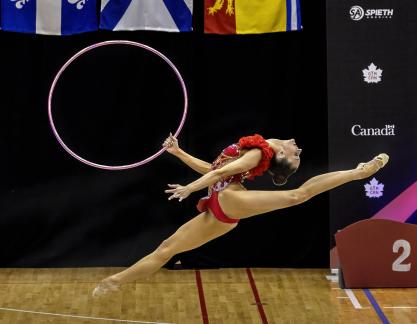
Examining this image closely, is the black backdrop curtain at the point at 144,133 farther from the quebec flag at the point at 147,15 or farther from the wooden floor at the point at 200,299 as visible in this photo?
the quebec flag at the point at 147,15

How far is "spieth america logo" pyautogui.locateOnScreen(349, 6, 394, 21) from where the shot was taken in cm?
1060

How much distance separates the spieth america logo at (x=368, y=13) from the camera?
10.6 meters

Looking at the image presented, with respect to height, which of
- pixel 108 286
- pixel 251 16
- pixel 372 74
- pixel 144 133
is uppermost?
pixel 251 16

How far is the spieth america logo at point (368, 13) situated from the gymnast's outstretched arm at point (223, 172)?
3578mm

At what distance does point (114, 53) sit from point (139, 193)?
69.1 inches

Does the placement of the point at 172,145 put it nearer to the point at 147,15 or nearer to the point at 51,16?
the point at 147,15

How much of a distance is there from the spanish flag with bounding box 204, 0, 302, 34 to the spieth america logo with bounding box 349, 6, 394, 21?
2.04 ft

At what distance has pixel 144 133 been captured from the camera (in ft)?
37.4

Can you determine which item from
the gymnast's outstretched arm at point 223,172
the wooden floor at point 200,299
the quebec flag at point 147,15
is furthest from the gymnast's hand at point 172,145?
the quebec flag at point 147,15

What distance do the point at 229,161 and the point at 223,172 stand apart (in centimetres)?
47

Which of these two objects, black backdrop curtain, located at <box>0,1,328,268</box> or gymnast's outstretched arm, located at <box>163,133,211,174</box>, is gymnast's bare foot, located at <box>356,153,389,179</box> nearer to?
gymnast's outstretched arm, located at <box>163,133,211,174</box>

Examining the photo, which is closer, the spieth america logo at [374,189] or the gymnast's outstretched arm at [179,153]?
the gymnast's outstretched arm at [179,153]

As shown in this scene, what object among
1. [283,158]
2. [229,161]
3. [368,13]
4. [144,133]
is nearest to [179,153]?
[229,161]

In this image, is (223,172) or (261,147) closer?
(223,172)
